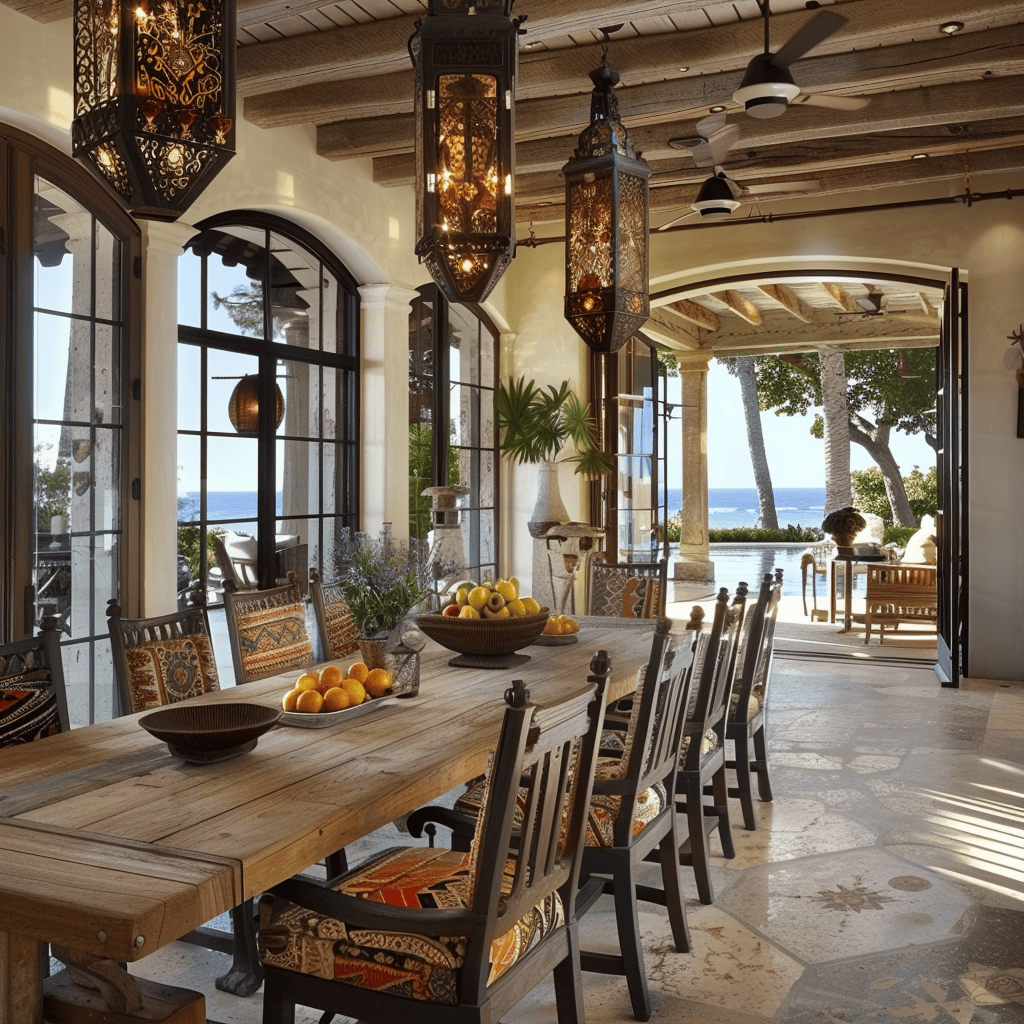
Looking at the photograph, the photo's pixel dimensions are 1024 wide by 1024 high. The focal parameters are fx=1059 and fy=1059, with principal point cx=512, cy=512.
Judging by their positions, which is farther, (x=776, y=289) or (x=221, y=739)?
(x=776, y=289)

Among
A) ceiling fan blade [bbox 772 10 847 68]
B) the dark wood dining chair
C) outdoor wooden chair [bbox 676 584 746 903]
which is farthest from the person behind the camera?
outdoor wooden chair [bbox 676 584 746 903]

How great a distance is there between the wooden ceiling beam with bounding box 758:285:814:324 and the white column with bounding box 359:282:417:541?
4.59 meters

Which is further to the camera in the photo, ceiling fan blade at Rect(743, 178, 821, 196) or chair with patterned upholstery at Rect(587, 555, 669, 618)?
ceiling fan blade at Rect(743, 178, 821, 196)

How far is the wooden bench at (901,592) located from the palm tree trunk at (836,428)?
8232mm

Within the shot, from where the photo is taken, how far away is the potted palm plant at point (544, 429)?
25.6 feet

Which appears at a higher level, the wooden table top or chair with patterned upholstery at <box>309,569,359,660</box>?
chair with patterned upholstery at <box>309,569,359,660</box>

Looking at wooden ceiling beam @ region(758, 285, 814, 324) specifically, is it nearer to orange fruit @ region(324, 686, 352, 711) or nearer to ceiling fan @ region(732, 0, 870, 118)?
ceiling fan @ region(732, 0, 870, 118)

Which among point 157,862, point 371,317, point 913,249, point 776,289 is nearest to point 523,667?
point 157,862

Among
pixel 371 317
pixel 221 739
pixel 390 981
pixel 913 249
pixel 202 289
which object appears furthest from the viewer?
pixel 913 249

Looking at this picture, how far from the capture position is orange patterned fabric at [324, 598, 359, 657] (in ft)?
12.9

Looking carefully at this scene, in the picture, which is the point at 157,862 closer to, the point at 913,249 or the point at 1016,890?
the point at 1016,890

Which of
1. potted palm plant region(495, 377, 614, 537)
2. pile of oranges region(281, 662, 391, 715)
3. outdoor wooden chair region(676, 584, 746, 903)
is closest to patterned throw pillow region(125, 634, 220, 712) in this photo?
pile of oranges region(281, 662, 391, 715)

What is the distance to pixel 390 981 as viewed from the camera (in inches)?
73.2

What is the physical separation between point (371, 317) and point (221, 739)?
183 inches
